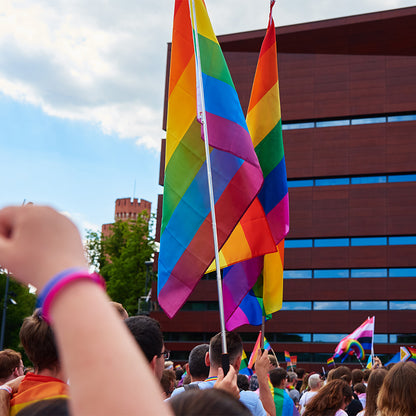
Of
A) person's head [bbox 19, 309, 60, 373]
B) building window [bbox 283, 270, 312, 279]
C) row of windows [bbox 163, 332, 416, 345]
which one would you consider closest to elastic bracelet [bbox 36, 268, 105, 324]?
person's head [bbox 19, 309, 60, 373]

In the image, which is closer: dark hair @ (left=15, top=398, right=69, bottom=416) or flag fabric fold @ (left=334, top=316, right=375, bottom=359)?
dark hair @ (left=15, top=398, right=69, bottom=416)

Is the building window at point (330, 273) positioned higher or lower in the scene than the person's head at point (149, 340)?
lower

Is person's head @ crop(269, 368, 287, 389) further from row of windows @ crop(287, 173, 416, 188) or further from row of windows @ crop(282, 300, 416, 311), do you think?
row of windows @ crop(287, 173, 416, 188)

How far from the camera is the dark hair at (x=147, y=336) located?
2605 mm

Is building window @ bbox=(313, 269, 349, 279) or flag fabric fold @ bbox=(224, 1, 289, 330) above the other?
flag fabric fold @ bbox=(224, 1, 289, 330)

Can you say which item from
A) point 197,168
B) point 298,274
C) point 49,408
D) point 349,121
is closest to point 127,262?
point 298,274

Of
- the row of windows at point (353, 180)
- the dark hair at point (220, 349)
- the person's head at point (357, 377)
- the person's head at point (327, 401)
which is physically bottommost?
the person's head at point (357, 377)

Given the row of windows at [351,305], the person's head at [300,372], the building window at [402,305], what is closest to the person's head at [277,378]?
the person's head at [300,372]

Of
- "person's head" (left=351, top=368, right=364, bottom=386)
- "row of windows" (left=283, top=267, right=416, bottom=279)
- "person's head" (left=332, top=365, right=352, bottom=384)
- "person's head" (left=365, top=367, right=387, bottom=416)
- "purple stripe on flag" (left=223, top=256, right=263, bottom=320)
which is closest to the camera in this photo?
"person's head" (left=365, top=367, right=387, bottom=416)

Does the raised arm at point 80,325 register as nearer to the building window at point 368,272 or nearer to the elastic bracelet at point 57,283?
the elastic bracelet at point 57,283

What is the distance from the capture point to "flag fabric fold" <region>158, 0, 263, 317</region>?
188 inches

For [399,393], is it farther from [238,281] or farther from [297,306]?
[297,306]

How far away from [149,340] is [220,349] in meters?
1.23

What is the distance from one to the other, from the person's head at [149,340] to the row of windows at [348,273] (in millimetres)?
32416
